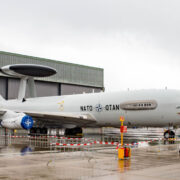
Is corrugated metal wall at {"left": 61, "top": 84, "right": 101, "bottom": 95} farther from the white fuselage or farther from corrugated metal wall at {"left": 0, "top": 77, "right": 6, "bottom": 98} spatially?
the white fuselage

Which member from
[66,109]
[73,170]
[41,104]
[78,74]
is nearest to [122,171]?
[73,170]

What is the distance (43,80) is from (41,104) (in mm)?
23240

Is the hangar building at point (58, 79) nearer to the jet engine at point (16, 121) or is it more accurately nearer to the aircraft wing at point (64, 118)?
the aircraft wing at point (64, 118)

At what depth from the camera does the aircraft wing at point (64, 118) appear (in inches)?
1185

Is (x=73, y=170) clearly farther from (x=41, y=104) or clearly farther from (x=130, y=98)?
(x=41, y=104)

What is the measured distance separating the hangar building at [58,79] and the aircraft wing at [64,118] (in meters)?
23.8

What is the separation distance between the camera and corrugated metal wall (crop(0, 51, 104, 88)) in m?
54.6

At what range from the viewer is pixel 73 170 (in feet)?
35.9

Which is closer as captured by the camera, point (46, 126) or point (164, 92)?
point (164, 92)

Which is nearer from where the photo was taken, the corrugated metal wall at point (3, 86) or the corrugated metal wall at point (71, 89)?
the corrugated metal wall at point (3, 86)

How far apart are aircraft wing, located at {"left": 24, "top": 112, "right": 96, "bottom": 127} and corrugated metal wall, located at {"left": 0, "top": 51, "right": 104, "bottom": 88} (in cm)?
2385

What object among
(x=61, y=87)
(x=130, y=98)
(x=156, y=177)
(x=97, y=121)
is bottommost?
(x=156, y=177)

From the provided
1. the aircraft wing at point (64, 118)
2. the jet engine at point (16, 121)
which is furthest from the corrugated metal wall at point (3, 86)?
the jet engine at point (16, 121)

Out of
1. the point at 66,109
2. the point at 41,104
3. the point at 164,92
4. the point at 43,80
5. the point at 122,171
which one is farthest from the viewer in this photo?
the point at 43,80
